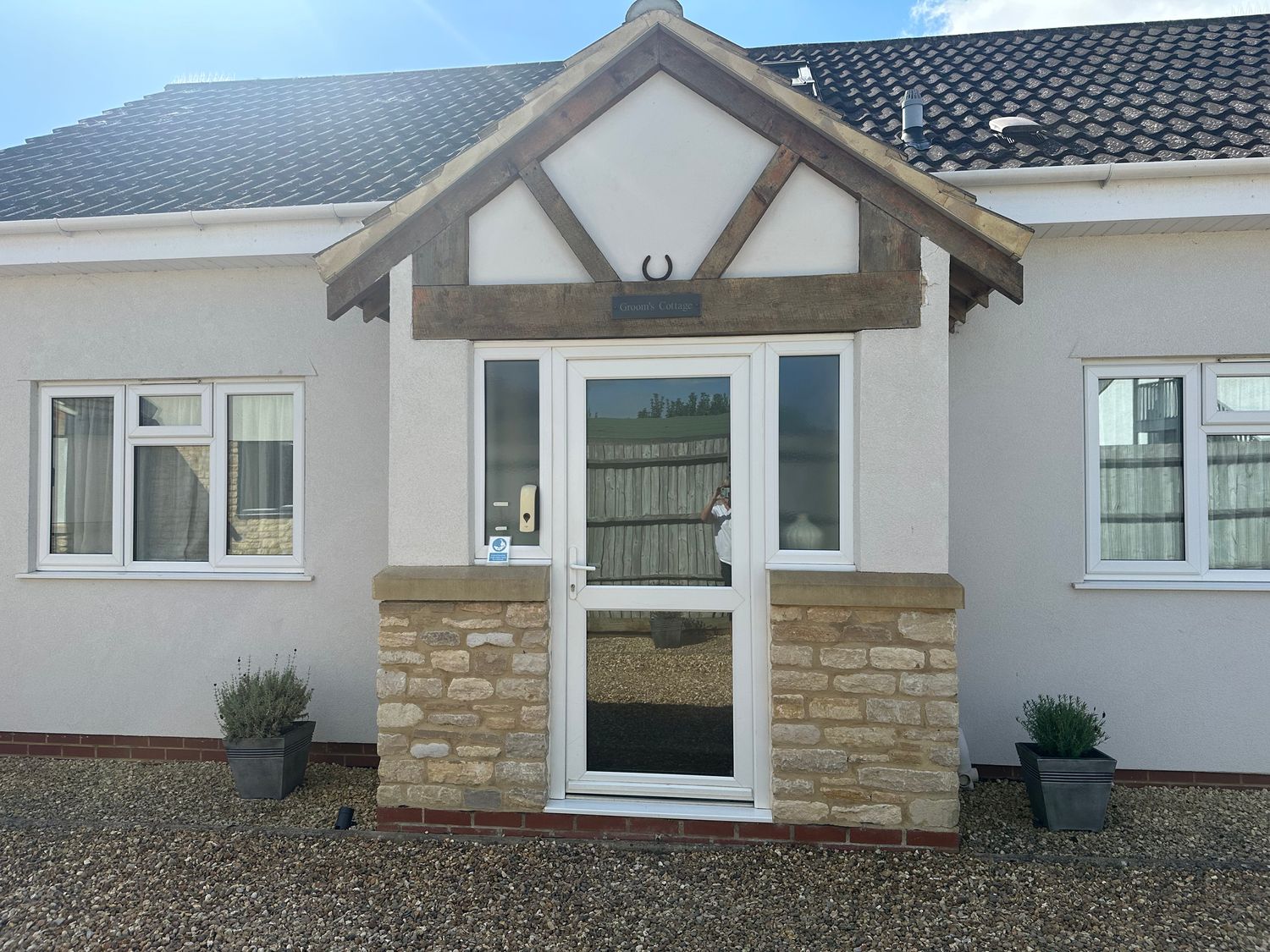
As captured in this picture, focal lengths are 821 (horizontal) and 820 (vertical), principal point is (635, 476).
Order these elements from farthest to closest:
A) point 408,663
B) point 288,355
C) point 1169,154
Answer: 1. point 288,355
2. point 1169,154
3. point 408,663

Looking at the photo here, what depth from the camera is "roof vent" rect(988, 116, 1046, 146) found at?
565 centimetres

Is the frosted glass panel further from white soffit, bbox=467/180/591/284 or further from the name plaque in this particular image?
white soffit, bbox=467/180/591/284

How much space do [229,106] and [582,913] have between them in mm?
9140

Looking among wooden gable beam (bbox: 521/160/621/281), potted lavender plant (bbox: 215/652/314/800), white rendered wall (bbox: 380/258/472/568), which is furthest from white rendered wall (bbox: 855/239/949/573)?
potted lavender plant (bbox: 215/652/314/800)

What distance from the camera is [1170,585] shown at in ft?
17.3

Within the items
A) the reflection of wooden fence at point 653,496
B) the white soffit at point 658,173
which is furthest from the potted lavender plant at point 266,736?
the white soffit at point 658,173

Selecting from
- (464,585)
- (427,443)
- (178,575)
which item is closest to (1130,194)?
(427,443)

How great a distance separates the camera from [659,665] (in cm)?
457

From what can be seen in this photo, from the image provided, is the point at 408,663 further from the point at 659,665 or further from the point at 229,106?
the point at 229,106

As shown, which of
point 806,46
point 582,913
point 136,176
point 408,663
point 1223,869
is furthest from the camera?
point 806,46

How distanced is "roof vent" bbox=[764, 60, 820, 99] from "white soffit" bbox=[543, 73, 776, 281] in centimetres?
333

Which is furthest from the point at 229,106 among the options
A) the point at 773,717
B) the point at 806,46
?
the point at 773,717

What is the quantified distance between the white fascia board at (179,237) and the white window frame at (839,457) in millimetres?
3012

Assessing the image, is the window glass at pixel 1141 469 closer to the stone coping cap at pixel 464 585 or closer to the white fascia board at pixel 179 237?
the stone coping cap at pixel 464 585
